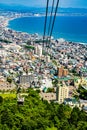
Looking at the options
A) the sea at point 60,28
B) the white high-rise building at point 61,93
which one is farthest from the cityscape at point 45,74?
the sea at point 60,28

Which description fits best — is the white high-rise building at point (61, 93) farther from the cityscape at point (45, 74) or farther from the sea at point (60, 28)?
the sea at point (60, 28)

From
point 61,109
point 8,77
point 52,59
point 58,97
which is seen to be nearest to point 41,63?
point 52,59

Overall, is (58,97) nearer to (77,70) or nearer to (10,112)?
(10,112)

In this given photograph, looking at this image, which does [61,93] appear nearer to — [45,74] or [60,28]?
[45,74]

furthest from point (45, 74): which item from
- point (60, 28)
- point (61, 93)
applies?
point (60, 28)

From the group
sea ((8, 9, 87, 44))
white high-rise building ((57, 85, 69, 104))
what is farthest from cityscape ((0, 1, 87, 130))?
sea ((8, 9, 87, 44))

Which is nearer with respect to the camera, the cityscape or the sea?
the cityscape

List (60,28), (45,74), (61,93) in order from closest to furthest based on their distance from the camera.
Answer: (61,93)
(45,74)
(60,28)

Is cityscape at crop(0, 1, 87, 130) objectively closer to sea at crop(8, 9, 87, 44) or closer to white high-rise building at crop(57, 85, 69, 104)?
white high-rise building at crop(57, 85, 69, 104)

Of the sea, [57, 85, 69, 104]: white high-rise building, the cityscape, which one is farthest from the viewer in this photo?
the sea

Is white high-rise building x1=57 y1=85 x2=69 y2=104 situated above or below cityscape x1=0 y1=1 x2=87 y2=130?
above

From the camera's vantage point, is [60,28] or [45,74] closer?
[45,74]
